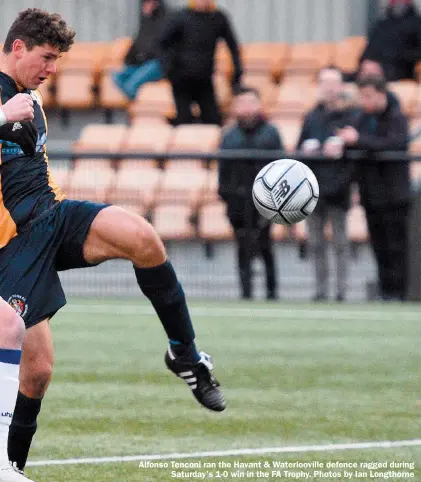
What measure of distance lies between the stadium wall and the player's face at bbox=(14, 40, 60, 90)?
13182 millimetres

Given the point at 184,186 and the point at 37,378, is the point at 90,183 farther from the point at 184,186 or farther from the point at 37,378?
the point at 37,378

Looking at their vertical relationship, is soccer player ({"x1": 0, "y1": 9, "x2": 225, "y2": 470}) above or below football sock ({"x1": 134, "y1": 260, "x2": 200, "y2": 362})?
above

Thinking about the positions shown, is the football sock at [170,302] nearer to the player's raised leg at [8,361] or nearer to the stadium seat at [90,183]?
the player's raised leg at [8,361]

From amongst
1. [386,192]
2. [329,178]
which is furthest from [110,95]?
[386,192]

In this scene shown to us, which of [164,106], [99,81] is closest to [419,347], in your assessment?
[164,106]

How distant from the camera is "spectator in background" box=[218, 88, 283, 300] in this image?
12328mm

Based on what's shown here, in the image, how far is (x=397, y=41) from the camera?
15.1 meters

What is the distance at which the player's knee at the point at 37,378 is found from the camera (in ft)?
16.5

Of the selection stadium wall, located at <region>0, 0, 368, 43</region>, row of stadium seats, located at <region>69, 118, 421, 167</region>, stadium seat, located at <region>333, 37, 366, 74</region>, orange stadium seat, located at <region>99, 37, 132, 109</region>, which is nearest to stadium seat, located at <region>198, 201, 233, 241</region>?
row of stadium seats, located at <region>69, 118, 421, 167</region>

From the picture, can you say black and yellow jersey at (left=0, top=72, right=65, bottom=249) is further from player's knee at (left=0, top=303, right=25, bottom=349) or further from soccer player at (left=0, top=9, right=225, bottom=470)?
player's knee at (left=0, top=303, right=25, bottom=349)

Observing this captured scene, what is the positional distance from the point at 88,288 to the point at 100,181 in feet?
3.42

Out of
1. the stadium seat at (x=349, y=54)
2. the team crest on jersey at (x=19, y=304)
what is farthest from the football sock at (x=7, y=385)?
the stadium seat at (x=349, y=54)

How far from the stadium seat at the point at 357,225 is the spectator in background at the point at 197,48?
3239 mm

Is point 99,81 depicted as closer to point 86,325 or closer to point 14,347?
point 86,325
